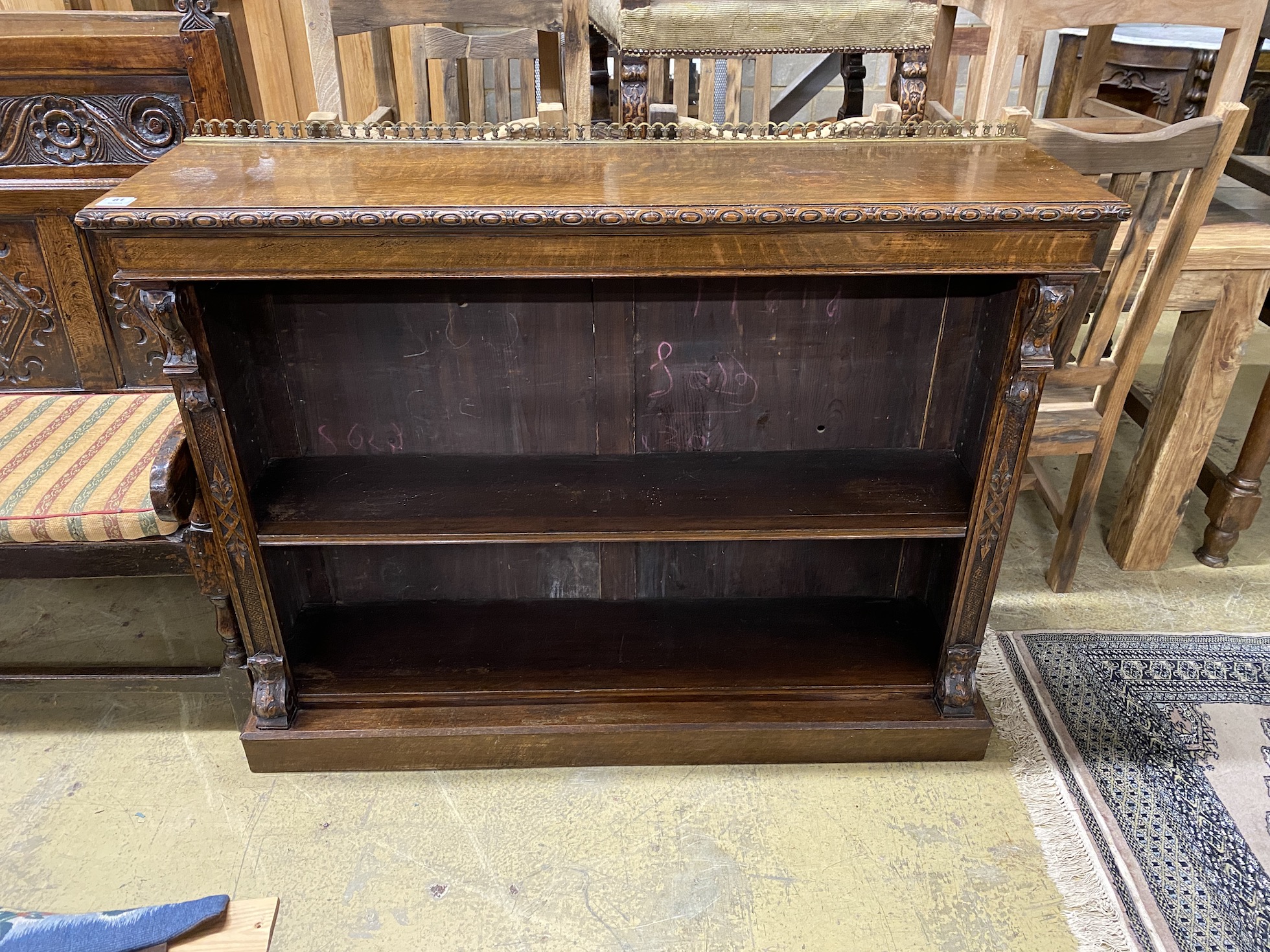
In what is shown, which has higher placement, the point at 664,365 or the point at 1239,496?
the point at 664,365

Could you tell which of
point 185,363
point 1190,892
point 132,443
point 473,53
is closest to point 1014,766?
point 1190,892

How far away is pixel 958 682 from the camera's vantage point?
1.67m

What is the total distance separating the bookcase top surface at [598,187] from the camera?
1.20 m

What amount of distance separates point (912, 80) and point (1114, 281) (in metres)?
0.66

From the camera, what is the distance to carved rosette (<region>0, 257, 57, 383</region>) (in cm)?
180

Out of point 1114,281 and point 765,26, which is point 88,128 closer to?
point 765,26

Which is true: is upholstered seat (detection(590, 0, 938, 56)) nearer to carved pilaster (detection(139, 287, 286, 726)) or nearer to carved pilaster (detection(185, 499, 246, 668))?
carved pilaster (detection(139, 287, 286, 726))

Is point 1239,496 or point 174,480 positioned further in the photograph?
point 1239,496

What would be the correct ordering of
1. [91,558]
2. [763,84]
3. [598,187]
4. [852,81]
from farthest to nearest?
[763,84], [852,81], [91,558], [598,187]

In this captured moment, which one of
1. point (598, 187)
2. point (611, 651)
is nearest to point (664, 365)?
point (598, 187)

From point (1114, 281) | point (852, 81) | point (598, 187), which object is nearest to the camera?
point (598, 187)

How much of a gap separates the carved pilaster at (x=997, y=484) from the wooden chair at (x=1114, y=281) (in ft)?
1.48

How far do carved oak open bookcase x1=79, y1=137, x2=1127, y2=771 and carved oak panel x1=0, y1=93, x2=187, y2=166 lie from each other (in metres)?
0.26

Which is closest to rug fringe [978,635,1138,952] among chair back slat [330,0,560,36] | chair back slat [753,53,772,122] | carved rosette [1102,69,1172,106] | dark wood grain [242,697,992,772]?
dark wood grain [242,697,992,772]
